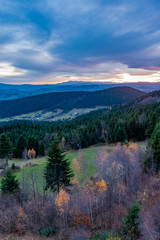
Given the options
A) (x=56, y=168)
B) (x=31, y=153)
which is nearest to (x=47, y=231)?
(x=56, y=168)

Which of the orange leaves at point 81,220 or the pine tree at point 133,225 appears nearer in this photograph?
the pine tree at point 133,225

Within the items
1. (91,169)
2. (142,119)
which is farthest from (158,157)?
(142,119)

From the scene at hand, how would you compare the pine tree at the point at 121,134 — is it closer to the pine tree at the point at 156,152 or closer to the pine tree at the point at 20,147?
Result: the pine tree at the point at 156,152

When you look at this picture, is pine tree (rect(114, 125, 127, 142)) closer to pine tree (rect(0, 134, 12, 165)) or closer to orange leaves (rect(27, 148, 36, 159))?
orange leaves (rect(27, 148, 36, 159))

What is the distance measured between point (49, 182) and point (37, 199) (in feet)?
17.1

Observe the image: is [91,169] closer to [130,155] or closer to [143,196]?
[130,155]

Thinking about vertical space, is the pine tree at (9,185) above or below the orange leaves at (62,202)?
below

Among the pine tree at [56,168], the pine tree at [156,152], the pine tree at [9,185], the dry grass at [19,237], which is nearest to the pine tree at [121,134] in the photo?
the pine tree at [156,152]

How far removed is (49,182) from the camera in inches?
988

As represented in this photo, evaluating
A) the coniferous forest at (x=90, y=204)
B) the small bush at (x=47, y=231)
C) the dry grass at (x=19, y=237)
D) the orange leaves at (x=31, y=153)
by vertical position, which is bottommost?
the orange leaves at (x=31, y=153)

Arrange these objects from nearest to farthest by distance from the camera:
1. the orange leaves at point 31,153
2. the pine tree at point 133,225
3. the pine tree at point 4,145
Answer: the pine tree at point 133,225, the pine tree at point 4,145, the orange leaves at point 31,153

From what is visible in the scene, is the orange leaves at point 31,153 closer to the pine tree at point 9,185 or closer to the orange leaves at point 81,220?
the pine tree at point 9,185

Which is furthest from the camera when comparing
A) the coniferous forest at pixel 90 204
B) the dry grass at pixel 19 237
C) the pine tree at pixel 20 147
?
the pine tree at pixel 20 147

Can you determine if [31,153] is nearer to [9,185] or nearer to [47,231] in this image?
[9,185]
